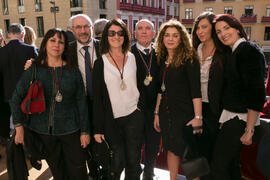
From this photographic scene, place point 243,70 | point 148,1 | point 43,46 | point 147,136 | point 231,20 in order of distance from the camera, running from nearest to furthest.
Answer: point 243,70 → point 231,20 → point 43,46 → point 147,136 → point 148,1

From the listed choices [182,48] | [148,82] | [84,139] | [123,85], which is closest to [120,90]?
[123,85]

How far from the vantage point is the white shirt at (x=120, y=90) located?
86.8 inches

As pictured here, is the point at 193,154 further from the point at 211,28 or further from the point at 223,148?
the point at 211,28

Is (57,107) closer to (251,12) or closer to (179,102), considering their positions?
(179,102)

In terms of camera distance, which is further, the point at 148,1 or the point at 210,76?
the point at 148,1

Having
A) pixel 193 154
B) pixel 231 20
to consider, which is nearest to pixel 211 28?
pixel 231 20

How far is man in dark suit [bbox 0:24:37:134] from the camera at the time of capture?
10.3ft

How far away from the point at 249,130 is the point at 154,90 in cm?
111

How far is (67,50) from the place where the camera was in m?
2.27

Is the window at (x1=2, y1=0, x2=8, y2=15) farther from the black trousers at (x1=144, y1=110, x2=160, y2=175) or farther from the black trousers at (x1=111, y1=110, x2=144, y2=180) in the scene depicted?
the black trousers at (x1=111, y1=110, x2=144, y2=180)

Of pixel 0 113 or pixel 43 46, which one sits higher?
pixel 43 46

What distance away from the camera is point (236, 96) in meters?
1.95

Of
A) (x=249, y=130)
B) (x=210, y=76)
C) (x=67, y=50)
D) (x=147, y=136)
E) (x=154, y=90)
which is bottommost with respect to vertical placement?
(x=147, y=136)

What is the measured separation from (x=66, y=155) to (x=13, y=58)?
5.88 feet
